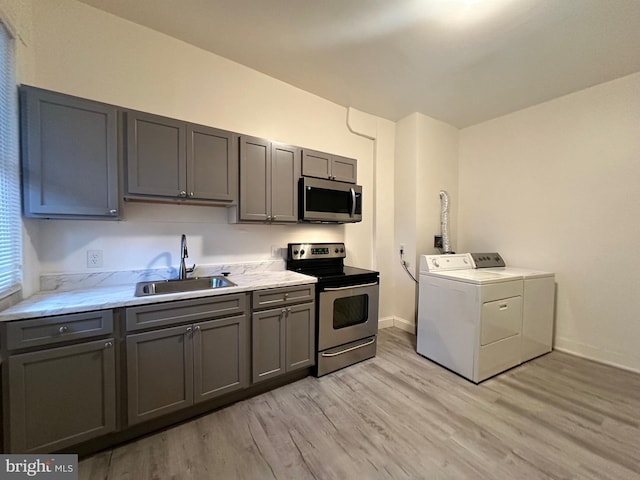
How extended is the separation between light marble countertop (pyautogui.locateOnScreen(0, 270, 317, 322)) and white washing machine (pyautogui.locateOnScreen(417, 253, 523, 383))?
142cm

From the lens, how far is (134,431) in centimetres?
160

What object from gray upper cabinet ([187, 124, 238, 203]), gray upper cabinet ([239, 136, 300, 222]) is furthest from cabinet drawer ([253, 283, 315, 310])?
gray upper cabinet ([187, 124, 238, 203])

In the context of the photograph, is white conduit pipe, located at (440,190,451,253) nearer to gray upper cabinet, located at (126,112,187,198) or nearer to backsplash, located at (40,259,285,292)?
backsplash, located at (40,259,285,292)

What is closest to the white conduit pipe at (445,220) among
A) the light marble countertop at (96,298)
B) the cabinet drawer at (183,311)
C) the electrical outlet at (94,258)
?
the light marble countertop at (96,298)

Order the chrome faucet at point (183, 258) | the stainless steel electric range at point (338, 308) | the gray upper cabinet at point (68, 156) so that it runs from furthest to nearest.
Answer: the stainless steel electric range at point (338, 308) → the chrome faucet at point (183, 258) → the gray upper cabinet at point (68, 156)

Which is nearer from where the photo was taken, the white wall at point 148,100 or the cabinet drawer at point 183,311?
the cabinet drawer at point 183,311

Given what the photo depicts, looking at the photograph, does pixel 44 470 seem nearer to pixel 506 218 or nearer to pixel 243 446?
pixel 243 446

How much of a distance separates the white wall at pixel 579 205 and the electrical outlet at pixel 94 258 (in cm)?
422

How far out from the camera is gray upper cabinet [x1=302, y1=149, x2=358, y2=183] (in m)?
2.55

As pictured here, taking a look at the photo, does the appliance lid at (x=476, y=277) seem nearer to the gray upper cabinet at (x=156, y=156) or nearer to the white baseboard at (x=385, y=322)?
the white baseboard at (x=385, y=322)

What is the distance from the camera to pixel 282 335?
2104mm

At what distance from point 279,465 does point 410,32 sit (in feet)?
10.00

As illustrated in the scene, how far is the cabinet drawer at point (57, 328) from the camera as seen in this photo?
125 cm

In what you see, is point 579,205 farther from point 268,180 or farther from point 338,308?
point 268,180
